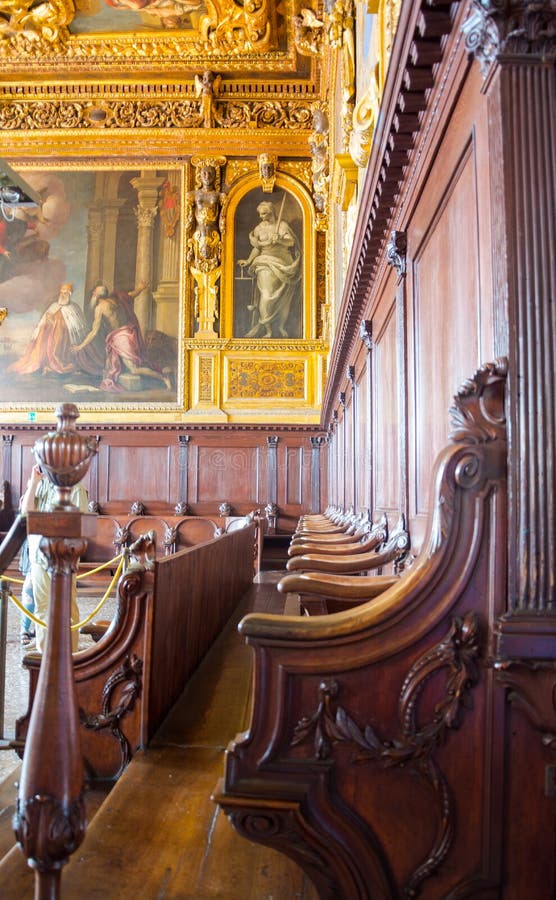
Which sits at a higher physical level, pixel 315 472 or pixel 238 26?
pixel 238 26

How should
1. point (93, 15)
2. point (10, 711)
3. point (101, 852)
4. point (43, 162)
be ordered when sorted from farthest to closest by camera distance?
point (43, 162)
point (93, 15)
point (10, 711)
point (101, 852)

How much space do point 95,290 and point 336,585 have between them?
35.1ft

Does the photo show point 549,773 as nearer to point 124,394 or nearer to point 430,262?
point 430,262

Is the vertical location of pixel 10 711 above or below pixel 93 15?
below

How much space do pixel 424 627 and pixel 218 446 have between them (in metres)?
10.0

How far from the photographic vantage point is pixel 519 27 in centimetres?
144

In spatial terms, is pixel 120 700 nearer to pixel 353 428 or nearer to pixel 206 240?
pixel 353 428

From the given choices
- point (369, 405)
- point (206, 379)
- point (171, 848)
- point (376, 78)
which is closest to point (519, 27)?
point (171, 848)

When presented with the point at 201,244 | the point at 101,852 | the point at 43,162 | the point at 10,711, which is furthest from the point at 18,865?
the point at 43,162

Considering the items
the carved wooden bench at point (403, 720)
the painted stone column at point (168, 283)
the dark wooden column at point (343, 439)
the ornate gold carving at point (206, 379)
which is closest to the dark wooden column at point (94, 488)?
the ornate gold carving at point (206, 379)

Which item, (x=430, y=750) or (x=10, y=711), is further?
(x=10, y=711)

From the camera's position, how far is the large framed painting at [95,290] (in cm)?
1148

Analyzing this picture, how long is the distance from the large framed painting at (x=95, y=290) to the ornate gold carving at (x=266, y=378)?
0.94m

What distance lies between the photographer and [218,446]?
1128 cm
